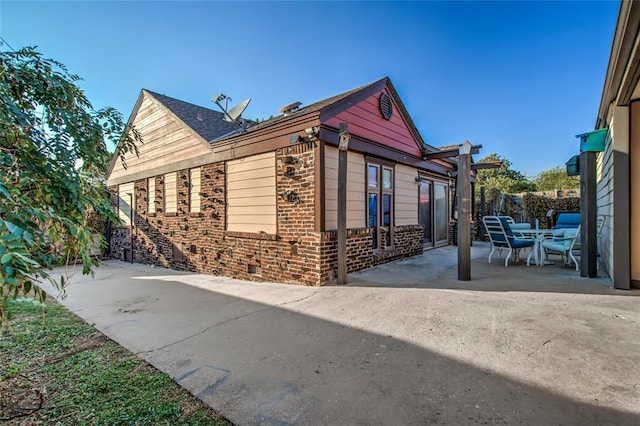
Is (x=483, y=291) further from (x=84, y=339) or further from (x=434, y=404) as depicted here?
(x=84, y=339)

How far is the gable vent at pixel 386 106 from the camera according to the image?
→ 23.3ft

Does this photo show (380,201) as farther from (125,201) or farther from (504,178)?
(504,178)

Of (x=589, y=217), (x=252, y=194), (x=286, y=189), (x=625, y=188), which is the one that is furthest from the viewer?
(x=252, y=194)

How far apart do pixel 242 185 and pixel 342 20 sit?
5.29 metres

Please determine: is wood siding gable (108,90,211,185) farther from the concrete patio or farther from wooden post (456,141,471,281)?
wooden post (456,141,471,281)

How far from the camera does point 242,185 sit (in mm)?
7031

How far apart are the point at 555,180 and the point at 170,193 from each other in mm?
35089

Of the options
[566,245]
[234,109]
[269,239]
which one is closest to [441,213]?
[566,245]

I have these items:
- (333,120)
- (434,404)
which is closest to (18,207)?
(434,404)

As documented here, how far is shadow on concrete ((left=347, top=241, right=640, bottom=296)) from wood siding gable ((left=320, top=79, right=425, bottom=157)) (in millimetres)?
2977

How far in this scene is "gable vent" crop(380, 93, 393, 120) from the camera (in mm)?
7109

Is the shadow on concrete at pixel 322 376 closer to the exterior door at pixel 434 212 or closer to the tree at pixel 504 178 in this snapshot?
the exterior door at pixel 434 212

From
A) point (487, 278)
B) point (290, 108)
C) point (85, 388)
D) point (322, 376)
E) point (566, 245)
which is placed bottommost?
point (85, 388)

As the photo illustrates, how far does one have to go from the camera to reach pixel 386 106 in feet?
23.7
